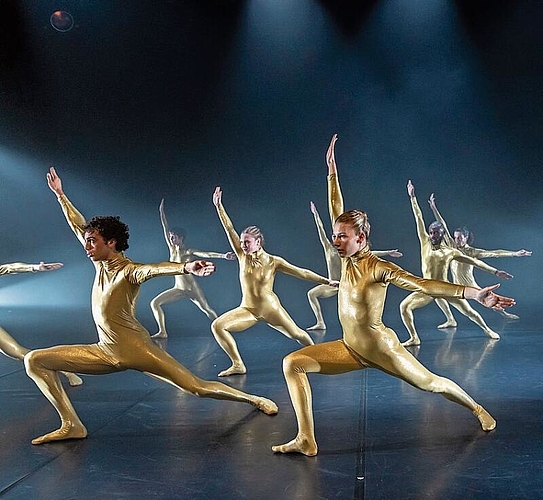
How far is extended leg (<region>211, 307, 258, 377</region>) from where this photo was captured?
20.1 feet

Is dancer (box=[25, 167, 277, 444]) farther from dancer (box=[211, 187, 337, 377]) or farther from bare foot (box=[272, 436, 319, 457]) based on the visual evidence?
dancer (box=[211, 187, 337, 377])

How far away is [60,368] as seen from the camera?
13.5 ft

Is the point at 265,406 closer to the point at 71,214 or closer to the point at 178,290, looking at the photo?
the point at 71,214

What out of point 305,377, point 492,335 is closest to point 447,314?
point 492,335

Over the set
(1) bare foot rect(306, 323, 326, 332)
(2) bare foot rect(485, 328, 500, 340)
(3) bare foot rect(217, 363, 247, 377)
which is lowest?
(3) bare foot rect(217, 363, 247, 377)

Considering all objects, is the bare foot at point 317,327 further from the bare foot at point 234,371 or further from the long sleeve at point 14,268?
the long sleeve at point 14,268

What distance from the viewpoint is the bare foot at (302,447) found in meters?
3.74

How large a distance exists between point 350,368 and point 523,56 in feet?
30.0

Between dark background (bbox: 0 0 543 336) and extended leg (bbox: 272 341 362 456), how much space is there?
7.40 m

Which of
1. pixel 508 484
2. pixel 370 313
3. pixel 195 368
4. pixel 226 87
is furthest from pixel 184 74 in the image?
pixel 508 484

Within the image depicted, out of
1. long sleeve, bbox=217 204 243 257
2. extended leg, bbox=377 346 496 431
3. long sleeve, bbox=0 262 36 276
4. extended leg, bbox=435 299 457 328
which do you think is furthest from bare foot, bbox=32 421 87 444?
extended leg, bbox=435 299 457 328

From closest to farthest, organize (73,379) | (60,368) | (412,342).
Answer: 1. (60,368)
2. (73,379)
3. (412,342)

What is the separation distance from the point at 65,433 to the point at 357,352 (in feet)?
5.80

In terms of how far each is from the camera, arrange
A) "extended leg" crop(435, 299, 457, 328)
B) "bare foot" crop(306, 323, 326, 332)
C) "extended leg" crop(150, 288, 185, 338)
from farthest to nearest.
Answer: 1. "bare foot" crop(306, 323, 326, 332)
2. "extended leg" crop(435, 299, 457, 328)
3. "extended leg" crop(150, 288, 185, 338)
